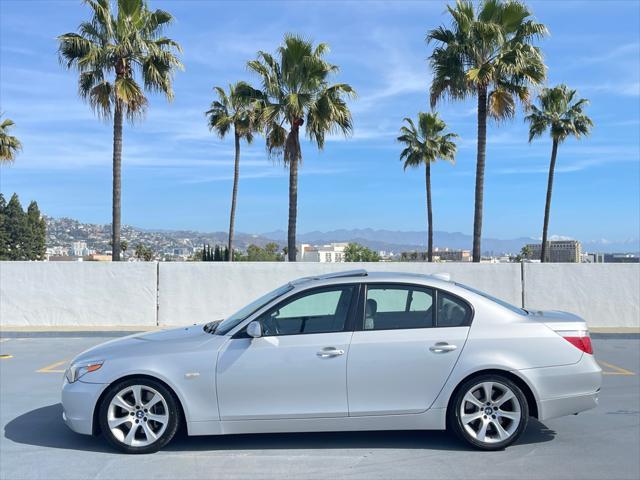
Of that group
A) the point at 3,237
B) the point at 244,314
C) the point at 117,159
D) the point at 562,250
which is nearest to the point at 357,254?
the point at 562,250

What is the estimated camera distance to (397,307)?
19.1 feet

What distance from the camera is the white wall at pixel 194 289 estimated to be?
50.6 feet

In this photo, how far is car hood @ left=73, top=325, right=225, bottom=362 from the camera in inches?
218

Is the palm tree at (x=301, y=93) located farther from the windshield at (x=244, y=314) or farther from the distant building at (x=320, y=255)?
the distant building at (x=320, y=255)

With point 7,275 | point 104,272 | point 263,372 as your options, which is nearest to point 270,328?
point 263,372

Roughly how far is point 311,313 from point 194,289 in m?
10.2

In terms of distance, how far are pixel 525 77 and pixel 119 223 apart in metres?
12.7

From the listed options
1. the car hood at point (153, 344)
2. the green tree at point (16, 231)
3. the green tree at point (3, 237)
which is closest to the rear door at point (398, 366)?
the car hood at point (153, 344)

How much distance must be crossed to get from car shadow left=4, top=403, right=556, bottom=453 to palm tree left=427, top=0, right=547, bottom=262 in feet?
46.8

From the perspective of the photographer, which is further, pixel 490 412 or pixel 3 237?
pixel 3 237

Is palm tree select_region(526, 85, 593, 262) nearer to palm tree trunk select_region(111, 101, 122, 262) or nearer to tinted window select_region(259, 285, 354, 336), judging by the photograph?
palm tree trunk select_region(111, 101, 122, 262)

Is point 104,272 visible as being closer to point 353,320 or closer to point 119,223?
point 119,223

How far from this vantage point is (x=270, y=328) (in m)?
5.62

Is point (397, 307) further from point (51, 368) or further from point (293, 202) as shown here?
point (293, 202)
